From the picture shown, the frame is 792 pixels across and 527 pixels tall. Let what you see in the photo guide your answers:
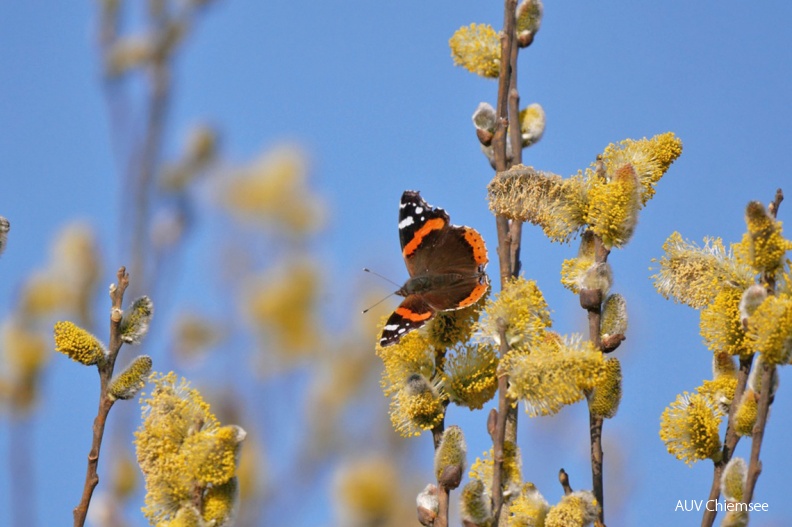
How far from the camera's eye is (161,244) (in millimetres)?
2912

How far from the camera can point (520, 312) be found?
161cm

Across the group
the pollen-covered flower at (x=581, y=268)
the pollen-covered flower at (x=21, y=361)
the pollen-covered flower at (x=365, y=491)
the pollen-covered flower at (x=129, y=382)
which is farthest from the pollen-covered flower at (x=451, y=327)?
the pollen-covered flower at (x=21, y=361)

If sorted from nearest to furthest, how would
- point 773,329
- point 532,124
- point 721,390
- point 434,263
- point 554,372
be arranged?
point 773,329 < point 554,372 < point 721,390 < point 532,124 < point 434,263

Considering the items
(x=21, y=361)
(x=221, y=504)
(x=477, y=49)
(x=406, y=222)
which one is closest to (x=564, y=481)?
(x=221, y=504)

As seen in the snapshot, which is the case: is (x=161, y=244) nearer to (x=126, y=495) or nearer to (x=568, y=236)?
(x=126, y=495)

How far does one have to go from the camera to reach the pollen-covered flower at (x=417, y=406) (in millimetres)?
1600

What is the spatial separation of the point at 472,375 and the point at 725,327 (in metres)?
0.41

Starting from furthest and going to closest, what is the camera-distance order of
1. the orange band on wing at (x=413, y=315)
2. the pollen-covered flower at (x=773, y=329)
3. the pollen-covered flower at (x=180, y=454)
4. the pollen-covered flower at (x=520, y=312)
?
the orange band on wing at (x=413, y=315) → the pollen-covered flower at (x=520, y=312) → the pollen-covered flower at (x=180, y=454) → the pollen-covered flower at (x=773, y=329)

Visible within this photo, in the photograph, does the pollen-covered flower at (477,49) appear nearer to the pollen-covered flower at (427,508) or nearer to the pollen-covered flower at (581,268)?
the pollen-covered flower at (581,268)

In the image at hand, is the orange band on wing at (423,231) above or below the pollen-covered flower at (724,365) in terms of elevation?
above

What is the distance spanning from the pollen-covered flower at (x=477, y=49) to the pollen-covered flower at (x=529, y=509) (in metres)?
1.09

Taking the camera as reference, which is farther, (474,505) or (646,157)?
(646,157)

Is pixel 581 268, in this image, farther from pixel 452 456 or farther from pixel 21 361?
pixel 21 361

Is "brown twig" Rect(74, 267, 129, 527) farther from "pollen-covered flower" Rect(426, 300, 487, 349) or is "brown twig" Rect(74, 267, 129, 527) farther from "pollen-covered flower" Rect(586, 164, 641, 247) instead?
"pollen-covered flower" Rect(586, 164, 641, 247)
